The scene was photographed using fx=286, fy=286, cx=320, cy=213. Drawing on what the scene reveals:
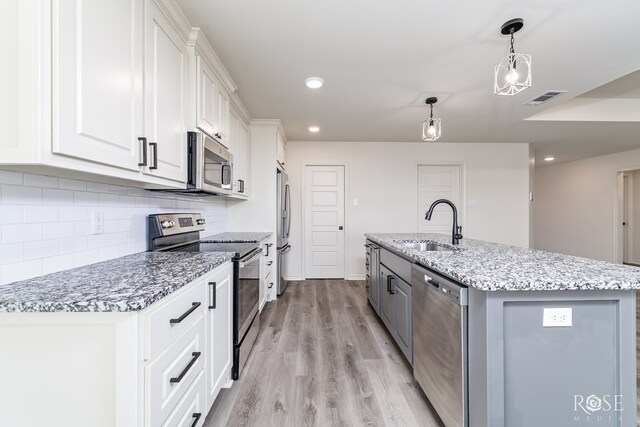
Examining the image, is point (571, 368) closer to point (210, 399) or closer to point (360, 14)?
point (210, 399)

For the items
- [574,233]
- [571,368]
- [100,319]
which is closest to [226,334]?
[100,319]

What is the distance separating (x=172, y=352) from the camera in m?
1.09

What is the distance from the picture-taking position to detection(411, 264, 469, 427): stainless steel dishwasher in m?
1.27

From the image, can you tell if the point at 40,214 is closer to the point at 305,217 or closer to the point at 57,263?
the point at 57,263

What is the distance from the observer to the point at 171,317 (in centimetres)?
108

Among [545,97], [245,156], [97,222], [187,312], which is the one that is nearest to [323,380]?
[187,312]

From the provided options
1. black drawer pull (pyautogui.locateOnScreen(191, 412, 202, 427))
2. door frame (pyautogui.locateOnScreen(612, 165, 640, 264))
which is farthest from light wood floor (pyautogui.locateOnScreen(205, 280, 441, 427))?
door frame (pyautogui.locateOnScreen(612, 165, 640, 264))

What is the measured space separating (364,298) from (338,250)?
3.97ft

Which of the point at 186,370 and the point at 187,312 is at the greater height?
the point at 187,312

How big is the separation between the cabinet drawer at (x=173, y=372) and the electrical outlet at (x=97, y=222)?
72cm

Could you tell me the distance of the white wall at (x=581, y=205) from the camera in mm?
5742

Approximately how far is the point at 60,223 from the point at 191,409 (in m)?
1.01

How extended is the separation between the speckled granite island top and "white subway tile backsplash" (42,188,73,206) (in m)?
0.31

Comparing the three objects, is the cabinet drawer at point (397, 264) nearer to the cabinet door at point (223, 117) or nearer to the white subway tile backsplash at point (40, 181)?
the cabinet door at point (223, 117)
